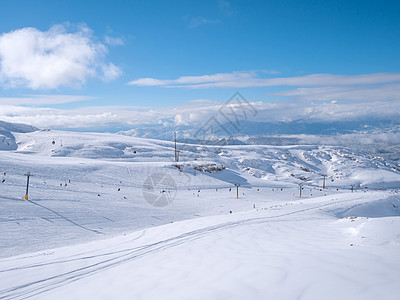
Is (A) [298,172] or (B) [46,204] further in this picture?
(A) [298,172]

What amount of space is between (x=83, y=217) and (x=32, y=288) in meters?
18.2

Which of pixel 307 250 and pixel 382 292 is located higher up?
pixel 382 292

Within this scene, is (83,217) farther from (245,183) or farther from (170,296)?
(245,183)

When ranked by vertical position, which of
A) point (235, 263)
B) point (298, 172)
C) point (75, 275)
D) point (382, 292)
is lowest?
point (298, 172)

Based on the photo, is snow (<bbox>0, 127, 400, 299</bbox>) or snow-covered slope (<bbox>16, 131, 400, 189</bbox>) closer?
snow (<bbox>0, 127, 400, 299</bbox>)

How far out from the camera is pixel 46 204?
2639 centimetres

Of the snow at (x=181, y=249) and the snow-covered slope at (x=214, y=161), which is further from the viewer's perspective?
the snow-covered slope at (x=214, y=161)

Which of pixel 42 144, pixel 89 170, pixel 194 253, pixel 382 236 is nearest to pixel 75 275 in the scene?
pixel 194 253

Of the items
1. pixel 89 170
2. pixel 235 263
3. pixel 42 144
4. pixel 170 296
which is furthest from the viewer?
pixel 42 144

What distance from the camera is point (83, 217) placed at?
25.0m

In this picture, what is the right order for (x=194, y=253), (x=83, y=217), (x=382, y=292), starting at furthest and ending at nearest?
(x=83, y=217) < (x=194, y=253) < (x=382, y=292)

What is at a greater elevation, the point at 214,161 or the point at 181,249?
the point at 181,249

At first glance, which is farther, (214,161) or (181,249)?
(214,161)

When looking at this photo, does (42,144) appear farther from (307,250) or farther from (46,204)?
(307,250)
